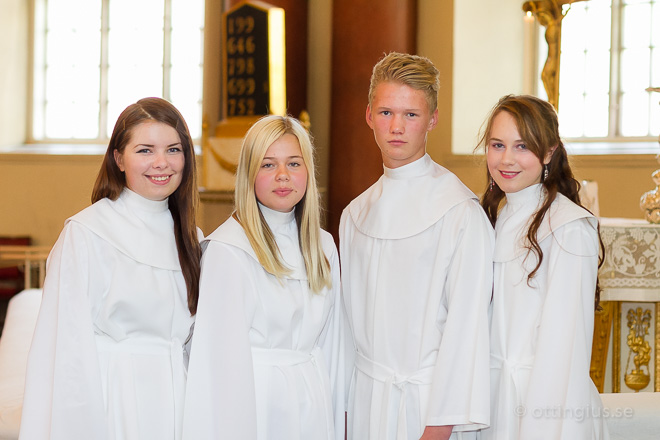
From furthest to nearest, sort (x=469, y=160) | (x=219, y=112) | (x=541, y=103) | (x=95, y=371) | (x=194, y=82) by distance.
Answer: (x=194, y=82), (x=219, y=112), (x=469, y=160), (x=541, y=103), (x=95, y=371)

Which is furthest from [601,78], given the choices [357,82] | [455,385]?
[455,385]

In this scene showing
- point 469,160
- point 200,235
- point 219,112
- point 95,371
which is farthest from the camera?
point 219,112

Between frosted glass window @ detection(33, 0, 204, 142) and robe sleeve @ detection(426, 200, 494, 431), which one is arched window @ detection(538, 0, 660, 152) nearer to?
frosted glass window @ detection(33, 0, 204, 142)

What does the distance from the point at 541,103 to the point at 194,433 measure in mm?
1679

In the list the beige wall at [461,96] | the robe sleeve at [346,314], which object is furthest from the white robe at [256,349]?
the beige wall at [461,96]

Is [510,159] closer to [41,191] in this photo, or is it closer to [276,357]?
[276,357]

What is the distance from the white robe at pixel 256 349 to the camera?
8.70ft

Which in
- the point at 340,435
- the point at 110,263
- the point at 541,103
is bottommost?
the point at 340,435

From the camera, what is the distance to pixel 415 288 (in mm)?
2832

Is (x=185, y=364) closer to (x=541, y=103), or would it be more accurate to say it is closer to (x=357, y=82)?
(x=541, y=103)

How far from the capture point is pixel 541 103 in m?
2.84

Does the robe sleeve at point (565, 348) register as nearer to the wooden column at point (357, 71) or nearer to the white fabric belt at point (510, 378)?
the white fabric belt at point (510, 378)

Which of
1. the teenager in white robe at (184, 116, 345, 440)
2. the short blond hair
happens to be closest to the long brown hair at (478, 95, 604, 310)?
the short blond hair

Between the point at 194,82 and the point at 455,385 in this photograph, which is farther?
the point at 194,82
